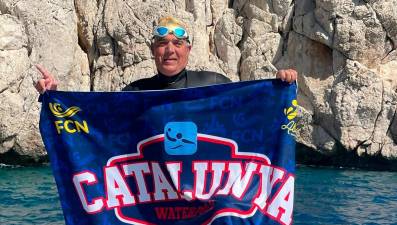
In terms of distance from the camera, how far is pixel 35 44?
59.0ft

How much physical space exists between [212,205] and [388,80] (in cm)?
1759

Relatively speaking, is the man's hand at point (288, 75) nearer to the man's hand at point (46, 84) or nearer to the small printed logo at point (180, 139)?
the small printed logo at point (180, 139)

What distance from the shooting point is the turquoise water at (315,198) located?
30.2 ft

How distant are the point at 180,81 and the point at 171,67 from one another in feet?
0.53

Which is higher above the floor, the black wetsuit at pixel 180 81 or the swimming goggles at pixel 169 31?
the swimming goggles at pixel 169 31

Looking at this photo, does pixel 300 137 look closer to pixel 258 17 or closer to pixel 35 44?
pixel 258 17

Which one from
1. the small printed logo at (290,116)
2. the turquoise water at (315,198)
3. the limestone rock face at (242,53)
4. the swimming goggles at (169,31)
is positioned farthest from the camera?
the limestone rock face at (242,53)

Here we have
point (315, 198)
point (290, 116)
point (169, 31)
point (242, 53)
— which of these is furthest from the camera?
point (242, 53)

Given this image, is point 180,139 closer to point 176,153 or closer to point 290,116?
point 176,153

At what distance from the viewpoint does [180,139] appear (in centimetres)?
313

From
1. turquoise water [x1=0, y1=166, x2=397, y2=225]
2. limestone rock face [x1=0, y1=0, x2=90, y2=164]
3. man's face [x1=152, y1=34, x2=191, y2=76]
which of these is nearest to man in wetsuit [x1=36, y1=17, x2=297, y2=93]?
man's face [x1=152, y1=34, x2=191, y2=76]

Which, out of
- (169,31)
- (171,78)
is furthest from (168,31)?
(171,78)

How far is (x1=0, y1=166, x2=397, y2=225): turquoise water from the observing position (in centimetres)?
921

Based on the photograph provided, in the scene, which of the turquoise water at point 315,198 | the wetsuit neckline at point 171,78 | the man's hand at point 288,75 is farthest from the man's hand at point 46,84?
the turquoise water at point 315,198
